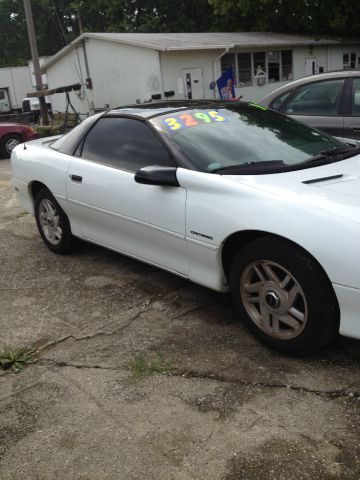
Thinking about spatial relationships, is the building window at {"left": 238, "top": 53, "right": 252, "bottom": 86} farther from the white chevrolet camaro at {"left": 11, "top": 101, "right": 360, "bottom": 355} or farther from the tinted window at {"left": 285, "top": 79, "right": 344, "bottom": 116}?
the white chevrolet camaro at {"left": 11, "top": 101, "right": 360, "bottom": 355}

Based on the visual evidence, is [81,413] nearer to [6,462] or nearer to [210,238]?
[6,462]

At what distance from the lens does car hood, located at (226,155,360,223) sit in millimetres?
2764

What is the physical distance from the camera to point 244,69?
71.6 ft

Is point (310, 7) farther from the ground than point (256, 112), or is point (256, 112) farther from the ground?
point (310, 7)

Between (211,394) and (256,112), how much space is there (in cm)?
237

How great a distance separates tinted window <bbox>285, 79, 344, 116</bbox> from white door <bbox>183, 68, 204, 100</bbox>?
44.1 ft

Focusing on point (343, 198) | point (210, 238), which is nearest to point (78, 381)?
point (210, 238)

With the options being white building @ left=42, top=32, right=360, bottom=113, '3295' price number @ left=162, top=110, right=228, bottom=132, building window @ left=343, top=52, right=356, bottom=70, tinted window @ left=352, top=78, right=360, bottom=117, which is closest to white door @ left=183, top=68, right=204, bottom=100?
white building @ left=42, top=32, right=360, bottom=113

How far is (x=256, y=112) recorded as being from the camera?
416 cm

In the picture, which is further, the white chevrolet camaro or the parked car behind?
the parked car behind

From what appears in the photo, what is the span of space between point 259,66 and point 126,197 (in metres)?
20.4

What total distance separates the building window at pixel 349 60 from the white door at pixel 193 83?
39.2 ft

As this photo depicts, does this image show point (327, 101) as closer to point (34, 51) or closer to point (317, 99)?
point (317, 99)

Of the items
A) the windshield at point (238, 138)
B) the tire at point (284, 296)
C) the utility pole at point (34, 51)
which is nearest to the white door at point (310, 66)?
the utility pole at point (34, 51)
